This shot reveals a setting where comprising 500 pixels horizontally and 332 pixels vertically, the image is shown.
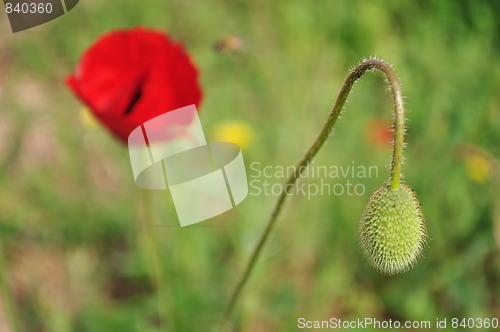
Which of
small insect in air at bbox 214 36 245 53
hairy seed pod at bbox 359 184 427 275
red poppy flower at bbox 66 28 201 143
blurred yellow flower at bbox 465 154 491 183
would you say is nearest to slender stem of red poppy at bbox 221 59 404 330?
hairy seed pod at bbox 359 184 427 275

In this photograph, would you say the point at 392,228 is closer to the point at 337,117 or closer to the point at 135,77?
the point at 337,117

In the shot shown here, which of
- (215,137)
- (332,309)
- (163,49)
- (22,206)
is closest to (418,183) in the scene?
(332,309)

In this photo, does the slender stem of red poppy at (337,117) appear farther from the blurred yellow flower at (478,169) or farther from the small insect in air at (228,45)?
the blurred yellow flower at (478,169)

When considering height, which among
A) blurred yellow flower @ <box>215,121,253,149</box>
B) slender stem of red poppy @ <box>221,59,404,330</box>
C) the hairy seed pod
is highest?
slender stem of red poppy @ <box>221,59,404,330</box>

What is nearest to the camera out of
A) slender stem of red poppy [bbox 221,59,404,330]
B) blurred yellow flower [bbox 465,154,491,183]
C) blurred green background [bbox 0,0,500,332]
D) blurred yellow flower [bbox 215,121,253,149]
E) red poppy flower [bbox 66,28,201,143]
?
slender stem of red poppy [bbox 221,59,404,330]

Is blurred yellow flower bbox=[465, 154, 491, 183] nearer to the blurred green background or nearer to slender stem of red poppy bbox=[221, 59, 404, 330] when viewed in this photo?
the blurred green background

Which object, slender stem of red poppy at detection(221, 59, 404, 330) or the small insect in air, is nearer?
slender stem of red poppy at detection(221, 59, 404, 330)

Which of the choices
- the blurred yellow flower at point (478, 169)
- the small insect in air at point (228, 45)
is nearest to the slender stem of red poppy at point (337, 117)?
the small insect in air at point (228, 45)
